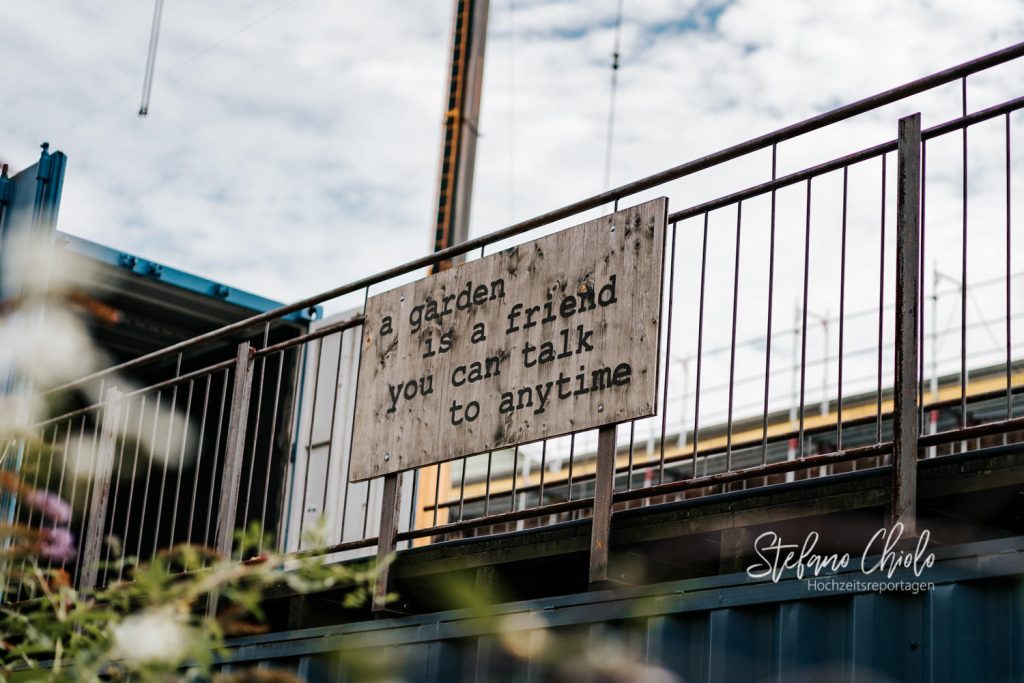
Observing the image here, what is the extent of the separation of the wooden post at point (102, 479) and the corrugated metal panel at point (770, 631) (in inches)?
100

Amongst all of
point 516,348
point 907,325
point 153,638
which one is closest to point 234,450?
point 516,348

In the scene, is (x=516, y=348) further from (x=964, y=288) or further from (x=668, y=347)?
(x=964, y=288)

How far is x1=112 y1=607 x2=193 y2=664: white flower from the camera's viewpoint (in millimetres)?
2146

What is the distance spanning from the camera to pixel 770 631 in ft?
13.4

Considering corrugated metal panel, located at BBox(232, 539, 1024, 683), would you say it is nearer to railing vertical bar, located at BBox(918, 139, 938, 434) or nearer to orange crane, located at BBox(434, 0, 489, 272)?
railing vertical bar, located at BBox(918, 139, 938, 434)

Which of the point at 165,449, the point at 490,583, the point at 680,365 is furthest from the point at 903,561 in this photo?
the point at 680,365

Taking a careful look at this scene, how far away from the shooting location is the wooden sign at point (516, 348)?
479 cm

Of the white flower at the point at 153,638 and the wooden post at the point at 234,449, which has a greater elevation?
the wooden post at the point at 234,449

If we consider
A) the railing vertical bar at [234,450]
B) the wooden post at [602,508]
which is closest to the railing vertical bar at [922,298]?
the wooden post at [602,508]

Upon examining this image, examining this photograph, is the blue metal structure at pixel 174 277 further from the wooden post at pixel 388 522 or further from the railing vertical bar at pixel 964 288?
the railing vertical bar at pixel 964 288

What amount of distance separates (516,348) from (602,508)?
817 mm

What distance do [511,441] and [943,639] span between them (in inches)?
73.1

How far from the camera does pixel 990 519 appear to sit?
159 inches
